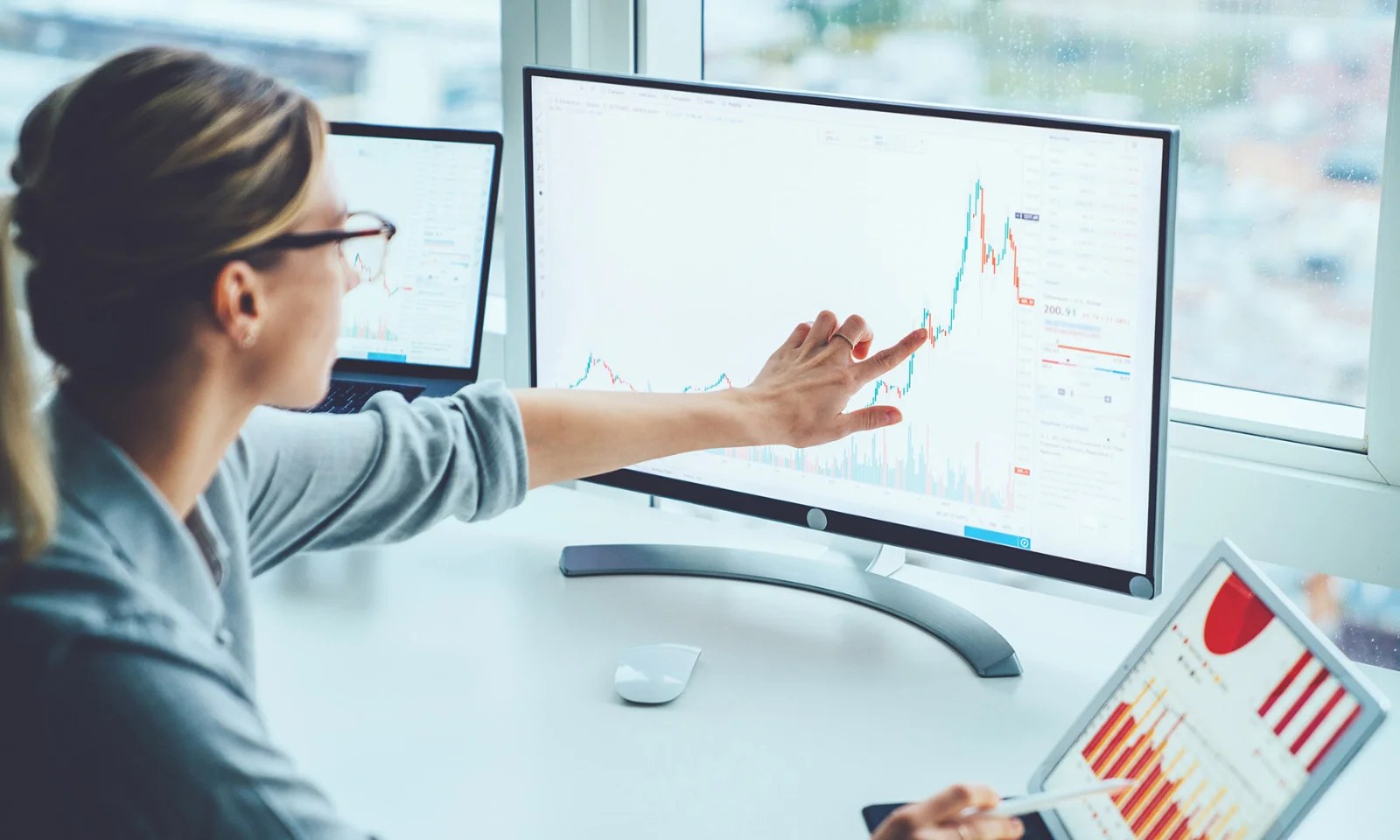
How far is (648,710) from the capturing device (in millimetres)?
1107

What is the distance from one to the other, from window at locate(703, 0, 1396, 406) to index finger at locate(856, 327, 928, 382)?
323 mm

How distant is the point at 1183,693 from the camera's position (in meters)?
0.91

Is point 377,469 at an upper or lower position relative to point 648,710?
upper

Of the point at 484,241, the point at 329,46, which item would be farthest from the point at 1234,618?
the point at 329,46

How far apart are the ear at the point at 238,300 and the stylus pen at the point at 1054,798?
562 millimetres

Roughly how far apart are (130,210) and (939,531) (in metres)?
0.73

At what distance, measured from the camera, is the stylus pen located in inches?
34.4

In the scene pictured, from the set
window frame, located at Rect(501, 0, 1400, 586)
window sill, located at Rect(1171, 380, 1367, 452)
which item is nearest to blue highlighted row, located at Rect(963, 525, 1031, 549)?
window frame, located at Rect(501, 0, 1400, 586)

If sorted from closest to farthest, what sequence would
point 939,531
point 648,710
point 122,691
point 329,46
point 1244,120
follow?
point 122,691 → point 648,710 → point 939,531 → point 1244,120 → point 329,46

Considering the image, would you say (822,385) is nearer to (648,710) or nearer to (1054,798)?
(648,710)

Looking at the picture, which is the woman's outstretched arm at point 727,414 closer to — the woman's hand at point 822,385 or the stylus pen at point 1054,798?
the woman's hand at point 822,385

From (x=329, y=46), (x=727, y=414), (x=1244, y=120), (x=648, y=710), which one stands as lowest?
(x=648, y=710)

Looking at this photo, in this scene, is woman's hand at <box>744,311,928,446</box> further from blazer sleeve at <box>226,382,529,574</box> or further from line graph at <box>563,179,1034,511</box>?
blazer sleeve at <box>226,382,529,574</box>

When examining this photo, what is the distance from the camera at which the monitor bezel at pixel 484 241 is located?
5.11 feet
